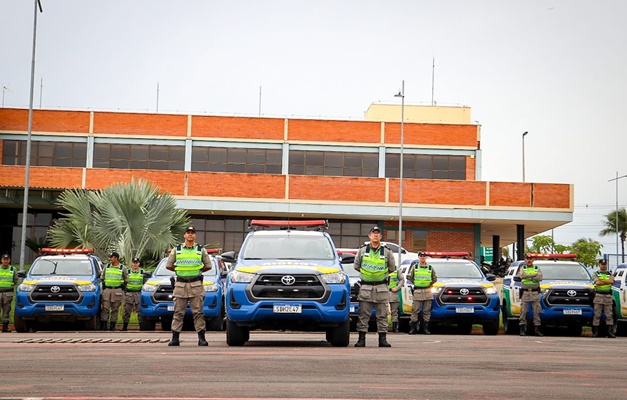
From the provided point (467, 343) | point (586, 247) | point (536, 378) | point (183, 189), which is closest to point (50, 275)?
point (467, 343)

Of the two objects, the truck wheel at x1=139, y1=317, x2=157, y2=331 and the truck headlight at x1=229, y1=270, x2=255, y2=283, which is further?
the truck wheel at x1=139, y1=317, x2=157, y2=331

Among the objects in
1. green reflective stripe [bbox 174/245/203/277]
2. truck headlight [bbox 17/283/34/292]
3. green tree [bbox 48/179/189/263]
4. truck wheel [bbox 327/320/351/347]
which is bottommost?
truck wheel [bbox 327/320/351/347]

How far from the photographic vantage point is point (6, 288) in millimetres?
27672

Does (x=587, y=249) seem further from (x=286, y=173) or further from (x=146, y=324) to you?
(x=146, y=324)

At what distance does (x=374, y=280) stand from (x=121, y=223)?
19256mm

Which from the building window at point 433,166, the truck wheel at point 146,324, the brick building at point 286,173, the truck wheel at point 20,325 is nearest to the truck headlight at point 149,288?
the truck wheel at point 146,324

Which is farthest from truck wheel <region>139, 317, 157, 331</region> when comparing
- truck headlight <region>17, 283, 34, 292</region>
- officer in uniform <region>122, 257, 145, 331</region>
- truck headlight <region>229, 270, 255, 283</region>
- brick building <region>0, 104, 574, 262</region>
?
brick building <region>0, 104, 574, 262</region>

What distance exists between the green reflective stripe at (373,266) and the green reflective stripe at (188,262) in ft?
9.01

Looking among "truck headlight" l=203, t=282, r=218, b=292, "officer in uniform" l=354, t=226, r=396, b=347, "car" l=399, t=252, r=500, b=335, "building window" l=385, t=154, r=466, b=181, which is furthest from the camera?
"building window" l=385, t=154, r=466, b=181

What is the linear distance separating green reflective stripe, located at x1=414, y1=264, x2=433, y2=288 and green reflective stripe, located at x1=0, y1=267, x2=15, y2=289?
10.3 m

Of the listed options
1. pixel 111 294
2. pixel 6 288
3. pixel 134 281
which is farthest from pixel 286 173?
pixel 6 288

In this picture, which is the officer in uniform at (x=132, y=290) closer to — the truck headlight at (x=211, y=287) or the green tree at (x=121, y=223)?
the truck headlight at (x=211, y=287)

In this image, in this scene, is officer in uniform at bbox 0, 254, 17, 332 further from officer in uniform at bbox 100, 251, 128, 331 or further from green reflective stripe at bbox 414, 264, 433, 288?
green reflective stripe at bbox 414, 264, 433, 288

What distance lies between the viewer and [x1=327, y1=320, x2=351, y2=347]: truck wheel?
18.0 m
